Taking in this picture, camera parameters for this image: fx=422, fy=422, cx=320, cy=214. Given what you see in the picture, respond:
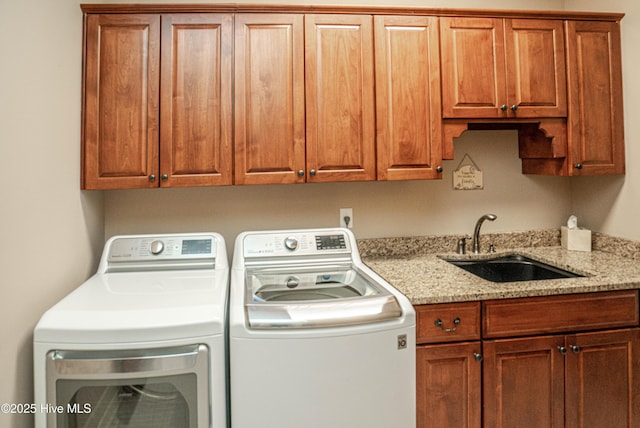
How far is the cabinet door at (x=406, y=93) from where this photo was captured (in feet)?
6.54

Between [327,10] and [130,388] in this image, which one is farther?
[327,10]

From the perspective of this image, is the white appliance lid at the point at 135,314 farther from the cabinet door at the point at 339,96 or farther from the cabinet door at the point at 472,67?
the cabinet door at the point at 472,67

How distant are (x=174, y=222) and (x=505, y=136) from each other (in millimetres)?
1913

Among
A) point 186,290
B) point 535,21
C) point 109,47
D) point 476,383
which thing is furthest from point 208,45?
point 476,383

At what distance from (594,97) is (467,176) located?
712mm

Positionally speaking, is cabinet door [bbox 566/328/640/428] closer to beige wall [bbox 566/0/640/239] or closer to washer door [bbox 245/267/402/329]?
beige wall [bbox 566/0/640/239]

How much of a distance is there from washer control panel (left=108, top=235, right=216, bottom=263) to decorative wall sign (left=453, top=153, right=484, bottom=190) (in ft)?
4.54

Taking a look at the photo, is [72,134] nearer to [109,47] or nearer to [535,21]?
[109,47]

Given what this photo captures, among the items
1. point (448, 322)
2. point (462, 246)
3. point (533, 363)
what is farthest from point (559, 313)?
point (462, 246)

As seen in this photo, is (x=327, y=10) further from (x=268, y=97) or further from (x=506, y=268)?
(x=506, y=268)

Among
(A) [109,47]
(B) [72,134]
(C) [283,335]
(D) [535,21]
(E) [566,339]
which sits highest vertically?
(D) [535,21]

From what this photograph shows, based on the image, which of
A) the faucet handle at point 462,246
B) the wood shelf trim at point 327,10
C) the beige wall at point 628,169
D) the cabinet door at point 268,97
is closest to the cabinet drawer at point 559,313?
the beige wall at point 628,169

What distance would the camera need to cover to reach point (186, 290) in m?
1.59

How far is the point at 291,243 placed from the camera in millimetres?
1988
